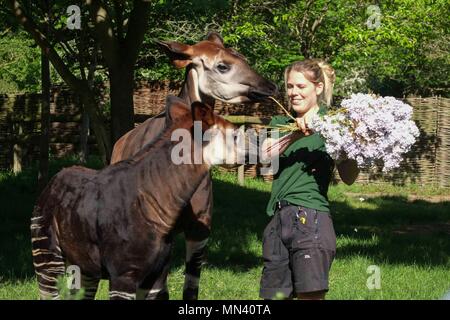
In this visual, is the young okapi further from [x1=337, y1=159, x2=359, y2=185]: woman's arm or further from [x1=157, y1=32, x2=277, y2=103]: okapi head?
[x1=337, y1=159, x2=359, y2=185]: woman's arm

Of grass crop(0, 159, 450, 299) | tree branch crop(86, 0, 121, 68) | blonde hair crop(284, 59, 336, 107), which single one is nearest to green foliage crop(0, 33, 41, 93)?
grass crop(0, 159, 450, 299)

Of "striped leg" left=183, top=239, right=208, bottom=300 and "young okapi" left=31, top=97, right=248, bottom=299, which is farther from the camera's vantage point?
"striped leg" left=183, top=239, right=208, bottom=300

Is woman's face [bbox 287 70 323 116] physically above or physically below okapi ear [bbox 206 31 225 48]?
below

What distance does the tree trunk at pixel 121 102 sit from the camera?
9.13 metres

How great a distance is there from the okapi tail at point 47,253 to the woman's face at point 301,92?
1852mm

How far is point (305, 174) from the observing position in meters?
5.44

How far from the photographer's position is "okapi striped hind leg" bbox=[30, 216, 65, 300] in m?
4.73

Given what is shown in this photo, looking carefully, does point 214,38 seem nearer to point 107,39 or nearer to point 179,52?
point 179,52

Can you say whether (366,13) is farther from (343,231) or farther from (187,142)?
(187,142)

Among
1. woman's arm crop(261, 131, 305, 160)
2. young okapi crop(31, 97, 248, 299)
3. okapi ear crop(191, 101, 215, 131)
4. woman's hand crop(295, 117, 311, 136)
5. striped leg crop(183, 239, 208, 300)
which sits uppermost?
okapi ear crop(191, 101, 215, 131)

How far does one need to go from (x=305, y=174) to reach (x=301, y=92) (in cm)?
56

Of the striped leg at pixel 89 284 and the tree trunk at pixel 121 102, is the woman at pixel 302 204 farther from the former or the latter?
the tree trunk at pixel 121 102

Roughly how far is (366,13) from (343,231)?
372 inches

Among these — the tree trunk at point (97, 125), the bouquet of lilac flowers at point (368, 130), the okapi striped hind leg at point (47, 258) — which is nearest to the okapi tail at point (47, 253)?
the okapi striped hind leg at point (47, 258)
